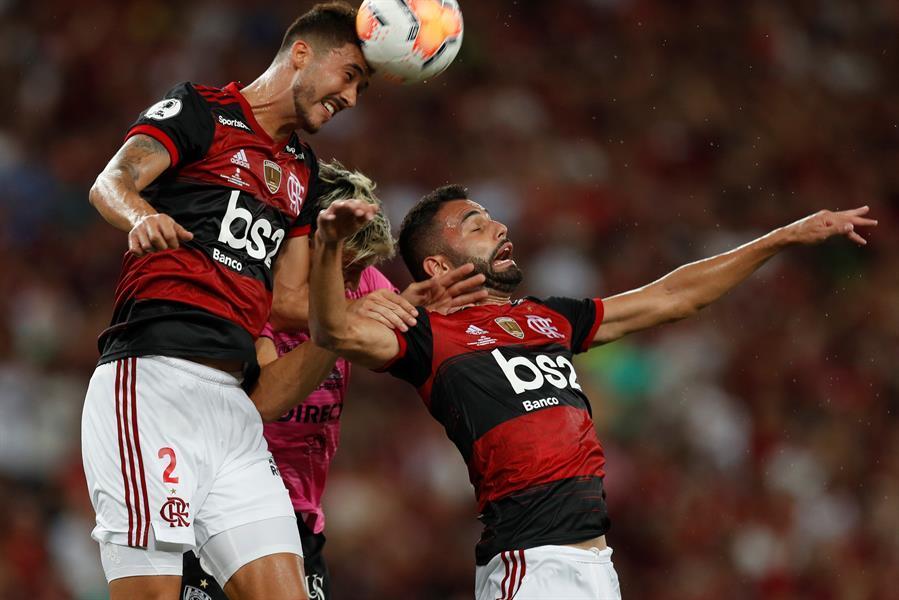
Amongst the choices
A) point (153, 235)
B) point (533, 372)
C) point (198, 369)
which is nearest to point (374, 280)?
point (533, 372)

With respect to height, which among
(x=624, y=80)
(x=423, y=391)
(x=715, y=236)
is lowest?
(x=423, y=391)

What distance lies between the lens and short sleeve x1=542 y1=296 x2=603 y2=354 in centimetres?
474

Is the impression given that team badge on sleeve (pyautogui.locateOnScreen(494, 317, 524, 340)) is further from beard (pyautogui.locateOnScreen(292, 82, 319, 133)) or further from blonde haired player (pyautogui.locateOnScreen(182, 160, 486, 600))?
beard (pyautogui.locateOnScreen(292, 82, 319, 133))

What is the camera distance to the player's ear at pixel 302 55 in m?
4.40

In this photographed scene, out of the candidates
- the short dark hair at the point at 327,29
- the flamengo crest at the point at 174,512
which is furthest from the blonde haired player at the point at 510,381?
the short dark hair at the point at 327,29

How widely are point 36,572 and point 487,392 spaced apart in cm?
435

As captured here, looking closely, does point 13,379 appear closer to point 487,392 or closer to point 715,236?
point 487,392

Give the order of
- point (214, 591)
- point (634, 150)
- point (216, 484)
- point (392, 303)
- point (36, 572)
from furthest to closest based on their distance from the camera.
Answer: point (634, 150), point (36, 572), point (214, 591), point (392, 303), point (216, 484)

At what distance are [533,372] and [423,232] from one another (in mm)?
810

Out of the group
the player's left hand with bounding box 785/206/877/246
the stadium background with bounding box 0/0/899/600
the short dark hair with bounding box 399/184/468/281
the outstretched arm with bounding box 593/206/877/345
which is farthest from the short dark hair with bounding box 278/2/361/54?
the stadium background with bounding box 0/0/899/600

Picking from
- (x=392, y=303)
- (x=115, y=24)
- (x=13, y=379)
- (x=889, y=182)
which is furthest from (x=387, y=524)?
(x=889, y=182)

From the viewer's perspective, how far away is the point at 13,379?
8367 mm

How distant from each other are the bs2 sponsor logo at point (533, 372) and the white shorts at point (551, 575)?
572 mm

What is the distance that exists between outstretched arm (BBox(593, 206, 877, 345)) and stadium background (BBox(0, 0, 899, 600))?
146 inches
